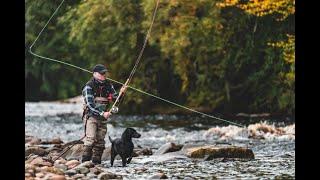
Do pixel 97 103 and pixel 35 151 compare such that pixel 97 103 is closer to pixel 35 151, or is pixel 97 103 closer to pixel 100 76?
pixel 100 76

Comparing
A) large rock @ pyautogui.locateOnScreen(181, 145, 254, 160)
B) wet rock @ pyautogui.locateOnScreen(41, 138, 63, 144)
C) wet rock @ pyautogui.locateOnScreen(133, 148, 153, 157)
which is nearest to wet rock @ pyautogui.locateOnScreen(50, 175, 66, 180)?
large rock @ pyautogui.locateOnScreen(181, 145, 254, 160)

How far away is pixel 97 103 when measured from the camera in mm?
8773

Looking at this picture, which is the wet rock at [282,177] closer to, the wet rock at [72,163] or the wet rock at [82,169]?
the wet rock at [82,169]

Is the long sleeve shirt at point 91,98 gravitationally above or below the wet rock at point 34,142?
above

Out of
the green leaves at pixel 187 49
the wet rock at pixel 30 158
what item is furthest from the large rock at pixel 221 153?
the green leaves at pixel 187 49

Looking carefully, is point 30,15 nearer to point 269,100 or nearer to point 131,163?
point 131,163

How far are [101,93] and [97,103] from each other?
0.43ft

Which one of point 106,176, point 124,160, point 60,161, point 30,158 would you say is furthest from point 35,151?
point 106,176

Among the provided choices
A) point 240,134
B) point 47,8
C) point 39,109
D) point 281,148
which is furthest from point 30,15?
point 39,109

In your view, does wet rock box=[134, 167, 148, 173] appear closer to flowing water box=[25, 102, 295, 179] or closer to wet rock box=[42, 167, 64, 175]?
flowing water box=[25, 102, 295, 179]

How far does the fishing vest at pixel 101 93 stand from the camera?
873 centimetres
